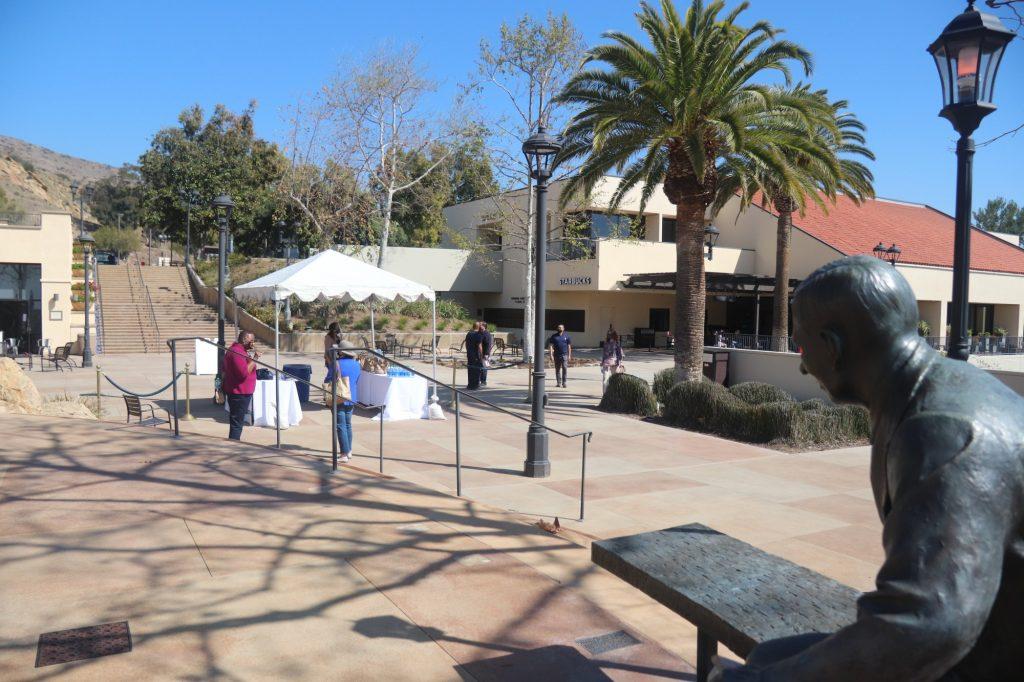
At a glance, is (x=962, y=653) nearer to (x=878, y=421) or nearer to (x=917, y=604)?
(x=917, y=604)

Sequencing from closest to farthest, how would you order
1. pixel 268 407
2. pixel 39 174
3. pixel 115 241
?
pixel 268 407, pixel 115 241, pixel 39 174

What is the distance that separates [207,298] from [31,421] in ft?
101

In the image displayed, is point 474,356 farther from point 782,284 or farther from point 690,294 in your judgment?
point 782,284

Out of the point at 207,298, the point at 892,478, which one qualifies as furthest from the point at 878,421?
the point at 207,298

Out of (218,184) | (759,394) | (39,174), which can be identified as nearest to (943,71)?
(759,394)

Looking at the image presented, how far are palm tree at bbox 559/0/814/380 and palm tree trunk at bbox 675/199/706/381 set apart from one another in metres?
0.02

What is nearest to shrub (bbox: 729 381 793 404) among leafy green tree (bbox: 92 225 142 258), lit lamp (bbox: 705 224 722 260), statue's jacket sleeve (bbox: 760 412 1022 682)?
lit lamp (bbox: 705 224 722 260)

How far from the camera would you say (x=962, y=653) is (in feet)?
4.13

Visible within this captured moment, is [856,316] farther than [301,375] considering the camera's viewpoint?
No

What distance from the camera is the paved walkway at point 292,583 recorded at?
12.2ft

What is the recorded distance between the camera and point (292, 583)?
15.3 ft

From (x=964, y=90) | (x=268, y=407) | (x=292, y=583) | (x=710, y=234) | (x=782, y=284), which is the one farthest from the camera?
(x=782, y=284)

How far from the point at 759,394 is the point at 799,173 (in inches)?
210

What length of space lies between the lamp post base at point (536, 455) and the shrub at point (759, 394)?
19.0 ft
